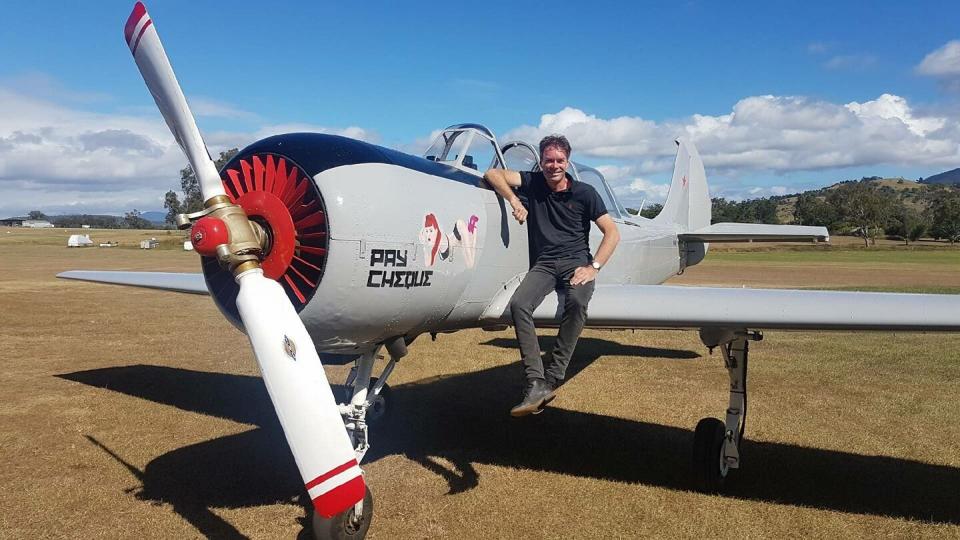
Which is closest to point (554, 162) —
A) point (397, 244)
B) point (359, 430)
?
point (397, 244)

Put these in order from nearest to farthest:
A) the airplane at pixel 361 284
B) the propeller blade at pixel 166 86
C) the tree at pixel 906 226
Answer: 1. the airplane at pixel 361 284
2. the propeller blade at pixel 166 86
3. the tree at pixel 906 226

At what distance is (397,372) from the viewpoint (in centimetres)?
1013

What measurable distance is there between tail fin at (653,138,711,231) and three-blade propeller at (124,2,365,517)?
27.7ft

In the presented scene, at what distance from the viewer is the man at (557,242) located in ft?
15.8

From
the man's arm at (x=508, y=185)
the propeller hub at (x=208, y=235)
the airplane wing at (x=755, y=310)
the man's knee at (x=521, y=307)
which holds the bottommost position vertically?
the airplane wing at (x=755, y=310)

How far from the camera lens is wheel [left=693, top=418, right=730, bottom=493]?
543 cm

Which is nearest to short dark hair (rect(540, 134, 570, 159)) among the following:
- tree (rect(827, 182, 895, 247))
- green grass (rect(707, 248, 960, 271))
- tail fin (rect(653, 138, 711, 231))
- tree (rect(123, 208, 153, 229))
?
tail fin (rect(653, 138, 711, 231))

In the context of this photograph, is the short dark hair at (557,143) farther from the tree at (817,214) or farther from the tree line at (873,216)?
the tree at (817,214)

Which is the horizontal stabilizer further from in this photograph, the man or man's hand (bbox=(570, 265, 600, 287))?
man's hand (bbox=(570, 265, 600, 287))

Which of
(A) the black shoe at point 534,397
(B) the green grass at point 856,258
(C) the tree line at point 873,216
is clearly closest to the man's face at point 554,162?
(A) the black shoe at point 534,397

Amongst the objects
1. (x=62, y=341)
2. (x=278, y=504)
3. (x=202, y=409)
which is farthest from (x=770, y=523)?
(x=62, y=341)

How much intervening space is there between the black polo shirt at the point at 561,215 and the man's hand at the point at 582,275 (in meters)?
0.21

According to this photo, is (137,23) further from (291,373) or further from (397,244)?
(291,373)

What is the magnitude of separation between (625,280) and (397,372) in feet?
12.5
